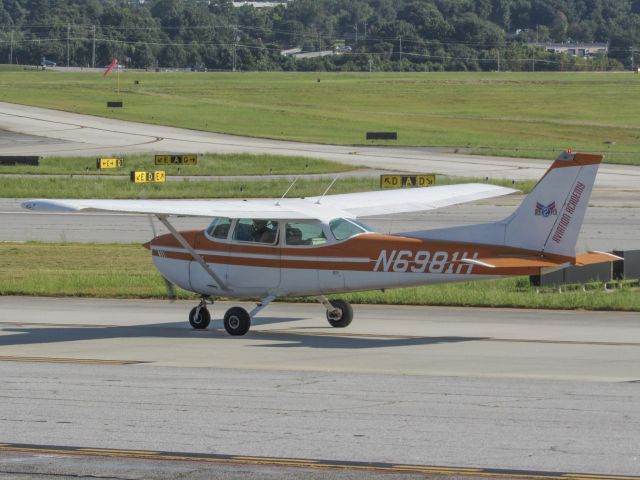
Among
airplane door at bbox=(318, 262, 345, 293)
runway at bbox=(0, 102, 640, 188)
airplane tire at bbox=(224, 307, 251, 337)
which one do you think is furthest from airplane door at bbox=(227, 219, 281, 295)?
runway at bbox=(0, 102, 640, 188)

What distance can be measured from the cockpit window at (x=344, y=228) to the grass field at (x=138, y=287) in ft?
15.5

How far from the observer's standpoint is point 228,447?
42.1ft

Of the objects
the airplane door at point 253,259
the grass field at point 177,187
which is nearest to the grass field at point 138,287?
the airplane door at point 253,259

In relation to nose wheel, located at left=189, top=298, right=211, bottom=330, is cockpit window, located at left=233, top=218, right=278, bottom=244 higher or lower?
higher

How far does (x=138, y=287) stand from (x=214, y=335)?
245 inches

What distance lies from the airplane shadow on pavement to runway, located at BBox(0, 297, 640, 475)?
5cm

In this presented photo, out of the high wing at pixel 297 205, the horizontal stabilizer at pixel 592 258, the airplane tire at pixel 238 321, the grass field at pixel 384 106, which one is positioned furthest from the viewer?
the grass field at pixel 384 106

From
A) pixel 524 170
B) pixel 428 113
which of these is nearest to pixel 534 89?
pixel 428 113

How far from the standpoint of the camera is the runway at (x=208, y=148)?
205 ft

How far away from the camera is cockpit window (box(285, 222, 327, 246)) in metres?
20.4

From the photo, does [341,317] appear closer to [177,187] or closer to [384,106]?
[177,187]

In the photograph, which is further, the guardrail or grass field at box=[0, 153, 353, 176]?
grass field at box=[0, 153, 353, 176]

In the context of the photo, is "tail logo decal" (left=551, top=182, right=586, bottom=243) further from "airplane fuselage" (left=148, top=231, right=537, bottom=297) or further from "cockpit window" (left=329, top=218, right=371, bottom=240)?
"cockpit window" (left=329, top=218, right=371, bottom=240)

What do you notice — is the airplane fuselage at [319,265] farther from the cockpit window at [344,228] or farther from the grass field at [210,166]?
the grass field at [210,166]
